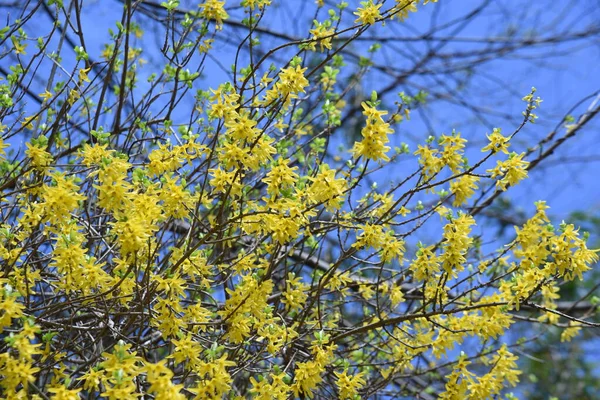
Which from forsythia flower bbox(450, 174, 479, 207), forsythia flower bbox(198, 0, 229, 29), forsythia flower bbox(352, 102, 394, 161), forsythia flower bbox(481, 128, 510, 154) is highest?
forsythia flower bbox(198, 0, 229, 29)

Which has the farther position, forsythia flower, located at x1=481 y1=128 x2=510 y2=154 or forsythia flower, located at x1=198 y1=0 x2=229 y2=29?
forsythia flower, located at x1=198 y1=0 x2=229 y2=29

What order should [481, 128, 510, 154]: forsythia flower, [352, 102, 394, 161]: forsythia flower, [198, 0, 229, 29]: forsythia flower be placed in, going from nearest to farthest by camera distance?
[352, 102, 394, 161]: forsythia flower, [481, 128, 510, 154]: forsythia flower, [198, 0, 229, 29]: forsythia flower

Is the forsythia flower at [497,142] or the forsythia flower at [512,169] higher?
the forsythia flower at [497,142]

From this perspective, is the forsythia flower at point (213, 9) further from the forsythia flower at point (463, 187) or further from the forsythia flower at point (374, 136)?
the forsythia flower at point (463, 187)

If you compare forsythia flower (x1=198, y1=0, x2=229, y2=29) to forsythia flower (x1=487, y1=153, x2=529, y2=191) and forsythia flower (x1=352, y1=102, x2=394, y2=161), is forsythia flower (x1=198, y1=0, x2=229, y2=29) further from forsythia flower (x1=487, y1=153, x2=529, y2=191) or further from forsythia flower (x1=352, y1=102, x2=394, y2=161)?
forsythia flower (x1=487, y1=153, x2=529, y2=191)

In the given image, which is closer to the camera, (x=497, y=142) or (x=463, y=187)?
(x=497, y=142)

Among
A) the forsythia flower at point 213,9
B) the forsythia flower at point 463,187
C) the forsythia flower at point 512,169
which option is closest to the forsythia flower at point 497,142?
the forsythia flower at point 512,169

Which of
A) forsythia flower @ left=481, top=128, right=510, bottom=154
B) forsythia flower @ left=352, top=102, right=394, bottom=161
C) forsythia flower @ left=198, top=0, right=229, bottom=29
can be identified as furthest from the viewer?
forsythia flower @ left=198, top=0, right=229, bottom=29

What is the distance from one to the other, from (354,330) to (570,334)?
1.64m

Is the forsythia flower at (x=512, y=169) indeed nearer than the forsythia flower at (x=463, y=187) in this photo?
Yes

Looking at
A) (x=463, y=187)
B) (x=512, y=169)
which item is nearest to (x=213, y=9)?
(x=463, y=187)

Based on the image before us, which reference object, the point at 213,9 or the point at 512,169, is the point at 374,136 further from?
the point at 213,9

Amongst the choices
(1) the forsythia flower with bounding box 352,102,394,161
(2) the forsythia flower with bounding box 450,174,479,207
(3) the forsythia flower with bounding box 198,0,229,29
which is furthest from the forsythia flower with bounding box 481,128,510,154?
(3) the forsythia flower with bounding box 198,0,229,29

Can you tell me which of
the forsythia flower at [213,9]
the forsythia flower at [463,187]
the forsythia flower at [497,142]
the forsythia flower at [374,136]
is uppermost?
the forsythia flower at [213,9]
